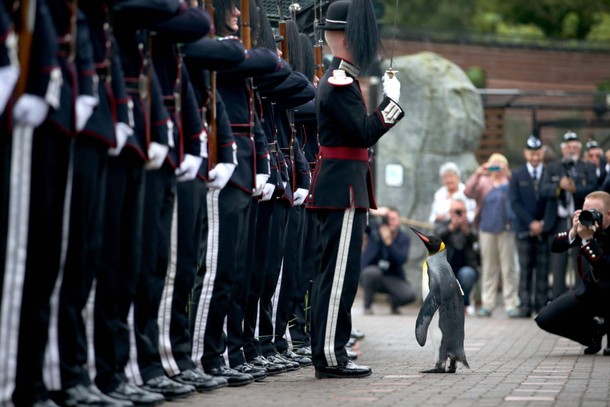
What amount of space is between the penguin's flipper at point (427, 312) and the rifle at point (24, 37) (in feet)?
14.6

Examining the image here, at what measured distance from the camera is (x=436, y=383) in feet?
29.1

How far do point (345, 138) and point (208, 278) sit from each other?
1462 mm

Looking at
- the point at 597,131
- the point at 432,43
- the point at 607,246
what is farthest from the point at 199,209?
the point at 432,43

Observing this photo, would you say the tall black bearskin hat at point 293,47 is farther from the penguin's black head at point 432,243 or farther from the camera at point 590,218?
the camera at point 590,218

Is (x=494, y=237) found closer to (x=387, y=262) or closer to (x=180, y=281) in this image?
(x=387, y=262)

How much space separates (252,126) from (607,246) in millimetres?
4082

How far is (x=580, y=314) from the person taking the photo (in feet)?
39.2

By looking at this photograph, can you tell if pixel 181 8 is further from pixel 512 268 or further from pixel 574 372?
pixel 512 268

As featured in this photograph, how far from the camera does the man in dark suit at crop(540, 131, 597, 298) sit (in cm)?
1702

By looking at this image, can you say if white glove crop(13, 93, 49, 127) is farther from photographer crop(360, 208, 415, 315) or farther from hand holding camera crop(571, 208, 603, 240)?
photographer crop(360, 208, 415, 315)

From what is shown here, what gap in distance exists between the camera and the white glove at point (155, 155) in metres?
7.08

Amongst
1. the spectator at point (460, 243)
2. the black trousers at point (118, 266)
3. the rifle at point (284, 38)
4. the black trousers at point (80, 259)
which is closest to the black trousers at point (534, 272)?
the spectator at point (460, 243)

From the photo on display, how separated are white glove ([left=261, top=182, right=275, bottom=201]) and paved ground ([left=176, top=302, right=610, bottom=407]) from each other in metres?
1.18

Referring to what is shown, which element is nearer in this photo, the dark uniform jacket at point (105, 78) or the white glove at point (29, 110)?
the white glove at point (29, 110)
